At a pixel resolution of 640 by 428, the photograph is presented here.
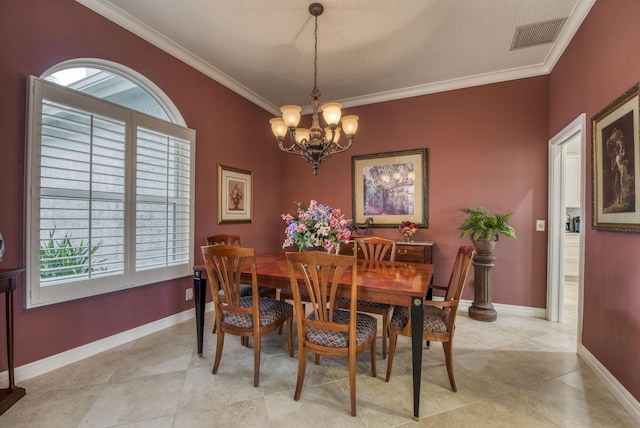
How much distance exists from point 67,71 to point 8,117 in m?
0.68

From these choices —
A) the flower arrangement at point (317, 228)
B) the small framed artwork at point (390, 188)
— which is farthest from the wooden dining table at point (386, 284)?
the small framed artwork at point (390, 188)

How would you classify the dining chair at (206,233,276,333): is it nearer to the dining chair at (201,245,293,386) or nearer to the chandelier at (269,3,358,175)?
the dining chair at (201,245,293,386)

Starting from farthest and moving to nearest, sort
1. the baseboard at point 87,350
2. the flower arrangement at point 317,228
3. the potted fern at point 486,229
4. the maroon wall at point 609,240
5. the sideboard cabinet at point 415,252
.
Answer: the sideboard cabinet at point 415,252, the potted fern at point 486,229, the flower arrangement at point 317,228, the baseboard at point 87,350, the maroon wall at point 609,240

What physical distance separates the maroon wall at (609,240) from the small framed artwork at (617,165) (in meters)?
0.09

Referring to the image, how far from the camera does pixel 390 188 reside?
13.7ft

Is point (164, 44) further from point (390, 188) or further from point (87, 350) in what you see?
point (390, 188)

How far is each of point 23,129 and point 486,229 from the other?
4.29m

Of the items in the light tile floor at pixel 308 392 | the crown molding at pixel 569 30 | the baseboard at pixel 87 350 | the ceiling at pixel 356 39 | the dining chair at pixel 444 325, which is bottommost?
the light tile floor at pixel 308 392

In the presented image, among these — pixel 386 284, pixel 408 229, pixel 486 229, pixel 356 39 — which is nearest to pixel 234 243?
pixel 386 284

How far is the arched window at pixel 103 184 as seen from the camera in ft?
6.86

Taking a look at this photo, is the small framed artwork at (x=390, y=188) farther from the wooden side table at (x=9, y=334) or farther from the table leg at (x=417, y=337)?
the wooden side table at (x=9, y=334)

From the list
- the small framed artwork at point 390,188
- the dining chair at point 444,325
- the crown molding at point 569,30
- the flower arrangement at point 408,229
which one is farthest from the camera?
the small framed artwork at point 390,188

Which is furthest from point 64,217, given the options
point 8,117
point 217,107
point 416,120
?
point 416,120

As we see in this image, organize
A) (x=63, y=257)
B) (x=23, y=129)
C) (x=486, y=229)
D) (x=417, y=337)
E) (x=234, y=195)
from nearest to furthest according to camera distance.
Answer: (x=417, y=337) → (x=23, y=129) → (x=63, y=257) → (x=486, y=229) → (x=234, y=195)
